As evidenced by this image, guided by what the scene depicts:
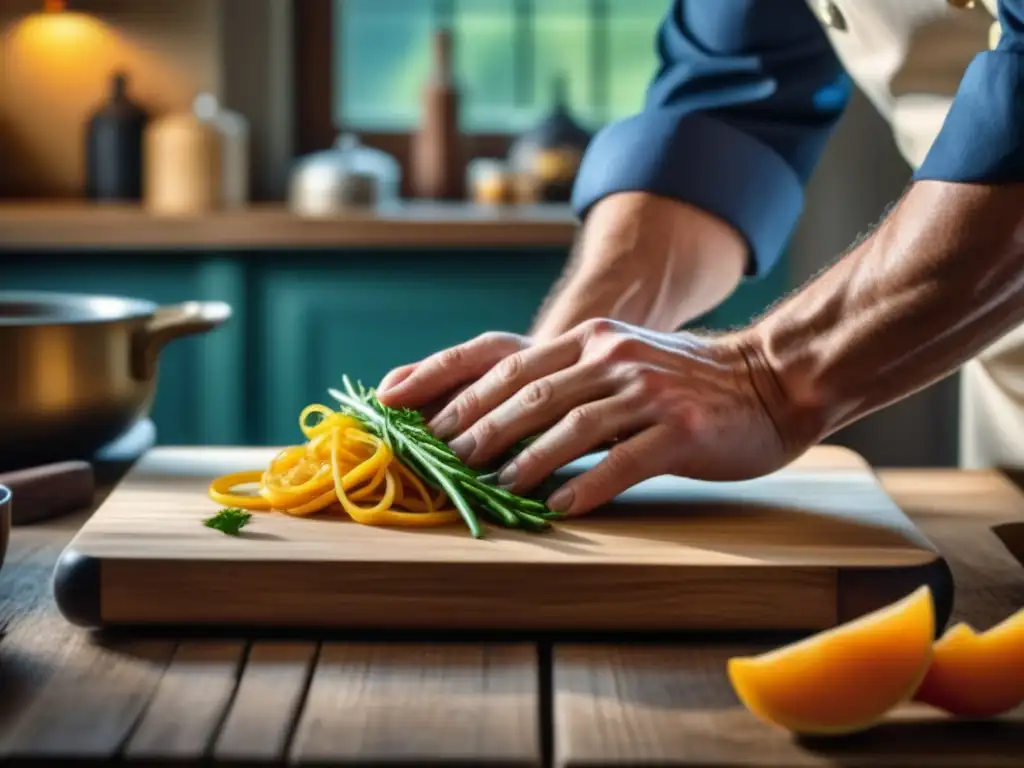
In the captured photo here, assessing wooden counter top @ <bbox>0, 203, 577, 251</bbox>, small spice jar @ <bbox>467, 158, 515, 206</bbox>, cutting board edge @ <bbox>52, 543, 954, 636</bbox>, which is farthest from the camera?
small spice jar @ <bbox>467, 158, 515, 206</bbox>

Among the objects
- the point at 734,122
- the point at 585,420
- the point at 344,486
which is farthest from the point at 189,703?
the point at 734,122

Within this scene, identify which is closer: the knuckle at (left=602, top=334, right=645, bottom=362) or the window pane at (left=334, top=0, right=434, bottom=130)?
the knuckle at (left=602, top=334, right=645, bottom=362)

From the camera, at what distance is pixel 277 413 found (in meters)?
3.11

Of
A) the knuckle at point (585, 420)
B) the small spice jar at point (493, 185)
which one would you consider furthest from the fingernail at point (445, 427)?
the small spice jar at point (493, 185)

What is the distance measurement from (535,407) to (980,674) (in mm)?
482

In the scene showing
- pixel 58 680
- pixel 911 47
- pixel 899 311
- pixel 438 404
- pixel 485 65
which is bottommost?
pixel 58 680

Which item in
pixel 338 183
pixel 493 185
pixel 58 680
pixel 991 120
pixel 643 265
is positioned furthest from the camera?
pixel 493 185

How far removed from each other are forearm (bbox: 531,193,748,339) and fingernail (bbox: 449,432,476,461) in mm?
285

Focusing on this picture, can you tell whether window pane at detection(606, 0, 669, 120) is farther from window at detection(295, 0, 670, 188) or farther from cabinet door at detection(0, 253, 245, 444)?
cabinet door at detection(0, 253, 245, 444)

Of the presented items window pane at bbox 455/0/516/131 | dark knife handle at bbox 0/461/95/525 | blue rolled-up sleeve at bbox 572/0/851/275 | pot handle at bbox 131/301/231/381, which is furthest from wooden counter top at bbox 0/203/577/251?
dark knife handle at bbox 0/461/95/525

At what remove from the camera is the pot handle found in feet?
4.52

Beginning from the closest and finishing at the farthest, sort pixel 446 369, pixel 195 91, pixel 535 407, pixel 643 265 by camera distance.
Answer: pixel 535 407
pixel 446 369
pixel 643 265
pixel 195 91

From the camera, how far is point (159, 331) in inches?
54.7

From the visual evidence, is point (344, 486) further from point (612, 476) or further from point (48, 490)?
point (48, 490)
